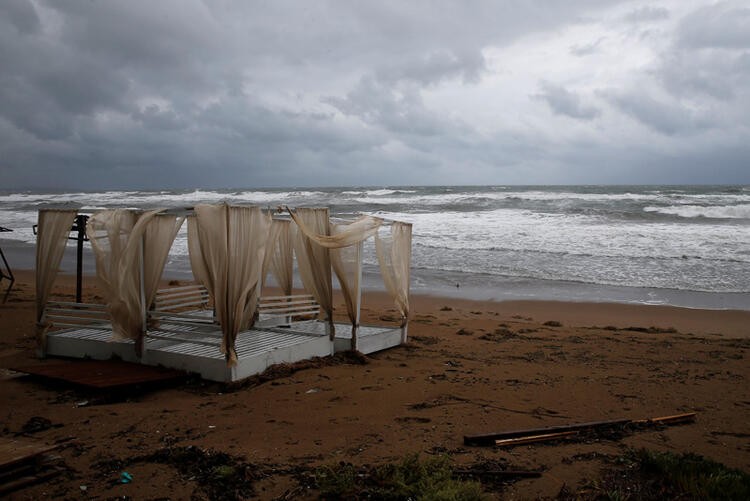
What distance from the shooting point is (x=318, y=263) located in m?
8.27

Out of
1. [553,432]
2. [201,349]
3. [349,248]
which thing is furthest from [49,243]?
[553,432]

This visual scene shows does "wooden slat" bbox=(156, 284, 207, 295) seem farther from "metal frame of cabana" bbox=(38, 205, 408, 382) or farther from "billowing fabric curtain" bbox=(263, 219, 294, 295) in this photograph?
"billowing fabric curtain" bbox=(263, 219, 294, 295)

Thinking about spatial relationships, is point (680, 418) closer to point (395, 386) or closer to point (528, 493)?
point (528, 493)

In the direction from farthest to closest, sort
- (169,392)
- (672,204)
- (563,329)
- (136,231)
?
(672,204), (563,329), (136,231), (169,392)

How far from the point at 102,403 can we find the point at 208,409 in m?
1.28

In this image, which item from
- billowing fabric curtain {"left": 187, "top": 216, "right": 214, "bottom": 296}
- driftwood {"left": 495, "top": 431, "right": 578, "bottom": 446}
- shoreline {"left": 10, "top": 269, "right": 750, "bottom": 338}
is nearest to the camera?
driftwood {"left": 495, "top": 431, "right": 578, "bottom": 446}

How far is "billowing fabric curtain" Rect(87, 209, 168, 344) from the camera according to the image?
23.8 ft

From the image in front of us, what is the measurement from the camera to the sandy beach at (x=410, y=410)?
4.45m

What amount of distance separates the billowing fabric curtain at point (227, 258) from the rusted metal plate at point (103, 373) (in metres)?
0.92

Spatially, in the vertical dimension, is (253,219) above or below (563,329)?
above

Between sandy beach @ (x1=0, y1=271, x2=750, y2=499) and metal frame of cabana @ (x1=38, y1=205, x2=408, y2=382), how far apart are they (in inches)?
10.6

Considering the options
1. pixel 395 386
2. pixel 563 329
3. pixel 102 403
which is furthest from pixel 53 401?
pixel 563 329

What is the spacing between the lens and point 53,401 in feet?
20.5

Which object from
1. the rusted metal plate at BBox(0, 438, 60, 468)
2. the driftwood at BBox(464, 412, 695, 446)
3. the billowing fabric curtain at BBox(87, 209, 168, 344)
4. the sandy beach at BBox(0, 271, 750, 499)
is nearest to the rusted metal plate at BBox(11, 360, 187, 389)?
the sandy beach at BBox(0, 271, 750, 499)
